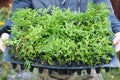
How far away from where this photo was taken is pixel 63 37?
1870mm

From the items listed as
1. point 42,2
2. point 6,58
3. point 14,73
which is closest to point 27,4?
point 42,2

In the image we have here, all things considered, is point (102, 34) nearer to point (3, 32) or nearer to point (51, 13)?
point (51, 13)

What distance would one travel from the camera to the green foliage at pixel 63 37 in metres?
1.81

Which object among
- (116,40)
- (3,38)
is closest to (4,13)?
(3,38)

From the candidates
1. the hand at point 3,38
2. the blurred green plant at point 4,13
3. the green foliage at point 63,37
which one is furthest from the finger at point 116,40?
the blurred green plant at point 4,13

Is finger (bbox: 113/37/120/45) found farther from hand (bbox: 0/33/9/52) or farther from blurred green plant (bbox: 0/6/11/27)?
blurred green plant (bbox: 0/6/11/27)

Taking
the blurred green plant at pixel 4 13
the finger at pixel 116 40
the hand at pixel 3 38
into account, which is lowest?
the finger at pixel 116 40

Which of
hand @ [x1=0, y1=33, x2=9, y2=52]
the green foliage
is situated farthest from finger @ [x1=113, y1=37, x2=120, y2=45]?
hand @ [x1=0, y1=33, x2=9, y2=52]

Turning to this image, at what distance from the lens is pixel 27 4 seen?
2.34m

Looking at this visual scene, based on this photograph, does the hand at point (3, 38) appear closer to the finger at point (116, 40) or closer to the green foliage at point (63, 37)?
the green foliage at point (63, 37)

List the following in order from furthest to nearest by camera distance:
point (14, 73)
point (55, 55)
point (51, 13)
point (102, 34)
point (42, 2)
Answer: point (14, 73) → point (42, 2) → point (51, 13) → point (102, 34) → point (55, 55)

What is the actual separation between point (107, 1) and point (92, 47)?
1.86 ft

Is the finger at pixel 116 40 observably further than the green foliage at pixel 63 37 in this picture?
Yes

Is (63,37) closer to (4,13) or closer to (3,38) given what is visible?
(3,38)
